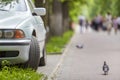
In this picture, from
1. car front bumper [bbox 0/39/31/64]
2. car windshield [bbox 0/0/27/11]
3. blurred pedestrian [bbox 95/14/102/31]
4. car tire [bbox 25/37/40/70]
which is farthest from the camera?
blurred pedestrian [bbox 95/14/102/31]

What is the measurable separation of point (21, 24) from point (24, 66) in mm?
938

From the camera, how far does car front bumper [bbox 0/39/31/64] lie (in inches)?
463

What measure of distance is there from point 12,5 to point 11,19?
3.35 ft

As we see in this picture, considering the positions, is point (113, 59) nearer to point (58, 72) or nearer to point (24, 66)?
point (58, 72)

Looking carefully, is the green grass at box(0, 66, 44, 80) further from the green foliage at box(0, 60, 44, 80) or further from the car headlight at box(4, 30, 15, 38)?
the car headlight at box(4, 30, 15, 38)

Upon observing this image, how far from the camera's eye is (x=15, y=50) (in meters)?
11.9

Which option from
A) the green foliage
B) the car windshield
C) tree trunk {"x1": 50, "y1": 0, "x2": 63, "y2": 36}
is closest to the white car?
the car windshield

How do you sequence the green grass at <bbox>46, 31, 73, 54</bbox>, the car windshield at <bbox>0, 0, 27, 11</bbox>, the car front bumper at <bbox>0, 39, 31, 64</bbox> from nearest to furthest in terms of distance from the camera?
the car front bumper at <bbox>0, 39, 31, 64</bbox> < the car windshield at <bbox>0, 0, 27, 11</bbox> < the green grass at <bbox>46, 31, 73, 54</bbox>

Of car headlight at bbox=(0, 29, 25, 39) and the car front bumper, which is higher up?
car headlight at bbox=(0, 29, 25, 39)

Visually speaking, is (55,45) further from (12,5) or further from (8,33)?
(8,33)

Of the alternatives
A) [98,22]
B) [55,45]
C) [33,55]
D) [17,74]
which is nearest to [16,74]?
[17,74]

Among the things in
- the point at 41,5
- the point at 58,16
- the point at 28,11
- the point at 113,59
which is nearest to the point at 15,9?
the point at 28,11

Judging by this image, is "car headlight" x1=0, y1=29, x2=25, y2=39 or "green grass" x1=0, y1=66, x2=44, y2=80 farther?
"car headlight" x1=0, y1=29, x2=25, y2=39

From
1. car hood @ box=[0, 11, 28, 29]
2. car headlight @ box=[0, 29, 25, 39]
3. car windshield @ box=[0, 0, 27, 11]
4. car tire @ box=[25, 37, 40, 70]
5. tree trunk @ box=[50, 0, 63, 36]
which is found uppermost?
car windshield @ box=[0, 0, 27, 11]
